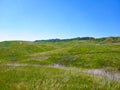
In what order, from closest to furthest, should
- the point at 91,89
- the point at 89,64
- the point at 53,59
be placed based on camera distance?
the point at 91,89 < the point at 89,64 < the point at 53,59

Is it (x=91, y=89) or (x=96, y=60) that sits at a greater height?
(x=91, y=89)

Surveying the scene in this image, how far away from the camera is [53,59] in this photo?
60219 millimetres

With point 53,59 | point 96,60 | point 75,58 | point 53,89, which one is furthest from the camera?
point 53,59

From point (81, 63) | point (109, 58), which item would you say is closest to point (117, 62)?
point (109, 58)

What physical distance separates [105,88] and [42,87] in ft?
8.38

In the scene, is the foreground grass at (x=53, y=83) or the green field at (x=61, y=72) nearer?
the foreground grass at (x=53, y=83)

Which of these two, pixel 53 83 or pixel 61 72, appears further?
pixel 61 72

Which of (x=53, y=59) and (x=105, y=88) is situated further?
(x=53, y=59)

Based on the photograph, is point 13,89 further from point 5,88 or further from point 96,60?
point 96,60

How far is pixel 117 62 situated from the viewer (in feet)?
157

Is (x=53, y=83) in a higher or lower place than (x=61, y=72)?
higher

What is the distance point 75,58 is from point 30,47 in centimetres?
7751

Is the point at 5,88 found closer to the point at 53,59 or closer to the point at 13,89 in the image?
the point at 13,89

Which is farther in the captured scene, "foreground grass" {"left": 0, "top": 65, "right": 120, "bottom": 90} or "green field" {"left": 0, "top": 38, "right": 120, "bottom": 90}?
"green field" {"left": 0, "top": 38, "right": 120, "bottom": 90}
